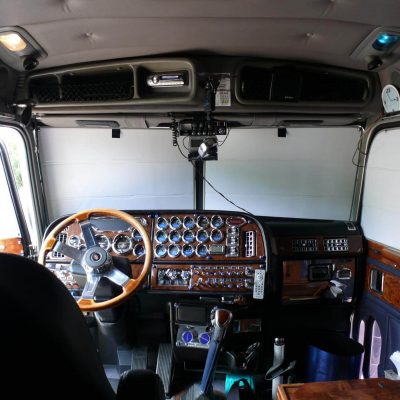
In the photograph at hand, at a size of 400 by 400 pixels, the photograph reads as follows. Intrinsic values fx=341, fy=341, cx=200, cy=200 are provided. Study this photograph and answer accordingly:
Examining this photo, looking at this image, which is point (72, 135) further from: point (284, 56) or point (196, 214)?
point (284, 56)

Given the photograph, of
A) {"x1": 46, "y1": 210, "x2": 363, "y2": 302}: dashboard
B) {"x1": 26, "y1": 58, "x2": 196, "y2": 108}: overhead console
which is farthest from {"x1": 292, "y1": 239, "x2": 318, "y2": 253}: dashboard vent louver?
{"x1": 26, "y1": 58, "x2": 196, "y2": 108}: overhead console

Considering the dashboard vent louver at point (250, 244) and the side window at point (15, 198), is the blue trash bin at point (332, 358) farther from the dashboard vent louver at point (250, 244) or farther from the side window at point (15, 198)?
the side window at point (15, 198)

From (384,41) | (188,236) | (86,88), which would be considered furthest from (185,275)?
(384,41)

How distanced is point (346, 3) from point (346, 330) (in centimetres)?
236

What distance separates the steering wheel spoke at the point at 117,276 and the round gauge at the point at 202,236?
76 centimetres

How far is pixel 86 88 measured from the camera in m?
2.38

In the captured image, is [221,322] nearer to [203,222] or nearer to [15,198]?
[203,222]

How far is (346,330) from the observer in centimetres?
275

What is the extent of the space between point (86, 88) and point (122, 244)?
3.66ft

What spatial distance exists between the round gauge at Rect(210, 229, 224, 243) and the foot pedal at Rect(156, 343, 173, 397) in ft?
3.00

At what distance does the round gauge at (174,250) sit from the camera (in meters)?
2.39

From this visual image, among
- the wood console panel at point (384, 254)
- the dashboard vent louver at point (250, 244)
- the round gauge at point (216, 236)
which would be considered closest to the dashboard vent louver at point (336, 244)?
the wood console panel at point (384, 254)

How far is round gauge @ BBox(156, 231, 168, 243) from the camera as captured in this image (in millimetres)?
2438

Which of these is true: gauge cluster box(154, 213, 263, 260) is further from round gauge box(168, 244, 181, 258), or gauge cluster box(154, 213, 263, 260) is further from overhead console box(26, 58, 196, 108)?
overhead console box(26, 58, 196, 108)
